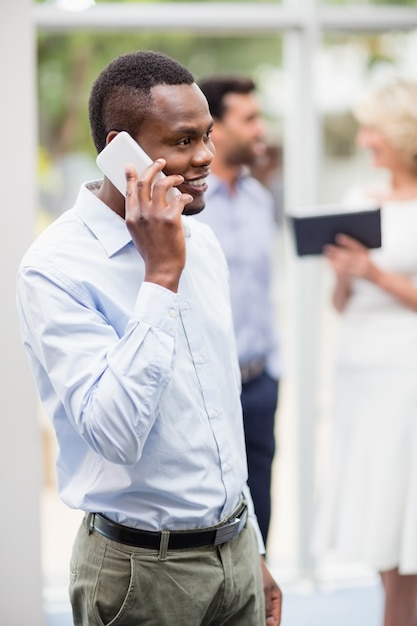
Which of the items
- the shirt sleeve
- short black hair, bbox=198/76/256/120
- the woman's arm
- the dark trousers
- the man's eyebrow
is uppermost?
short black hair, bbox=198/76/256/120

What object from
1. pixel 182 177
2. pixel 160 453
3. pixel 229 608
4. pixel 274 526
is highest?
pixel 182 177

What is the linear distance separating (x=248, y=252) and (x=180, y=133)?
1828 millimetres

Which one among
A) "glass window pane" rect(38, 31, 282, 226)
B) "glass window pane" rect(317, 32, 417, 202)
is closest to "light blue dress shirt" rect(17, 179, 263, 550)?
"glass window pane" rect(38, 31, 282, 226)

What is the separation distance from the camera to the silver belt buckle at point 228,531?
5.10 ft

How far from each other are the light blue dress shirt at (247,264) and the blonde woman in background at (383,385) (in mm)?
307

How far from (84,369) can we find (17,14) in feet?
5.62

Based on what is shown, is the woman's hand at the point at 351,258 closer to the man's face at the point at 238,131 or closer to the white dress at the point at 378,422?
the white dress at the point at 378,422

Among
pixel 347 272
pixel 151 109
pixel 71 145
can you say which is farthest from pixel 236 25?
pixel 151 109

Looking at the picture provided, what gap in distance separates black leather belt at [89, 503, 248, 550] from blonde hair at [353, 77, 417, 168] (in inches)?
71.6

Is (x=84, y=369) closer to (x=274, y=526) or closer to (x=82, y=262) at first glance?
(x=82, y=262)

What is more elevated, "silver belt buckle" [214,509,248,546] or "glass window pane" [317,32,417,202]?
"glass window pane" [317,32,417,202]

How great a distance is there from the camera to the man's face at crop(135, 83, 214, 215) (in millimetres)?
1461

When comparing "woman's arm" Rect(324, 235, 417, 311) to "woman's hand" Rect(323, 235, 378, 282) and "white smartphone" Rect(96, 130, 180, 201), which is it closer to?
"woman's hand" Rect(323, 235, 378, 282)

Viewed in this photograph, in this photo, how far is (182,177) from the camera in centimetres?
144
